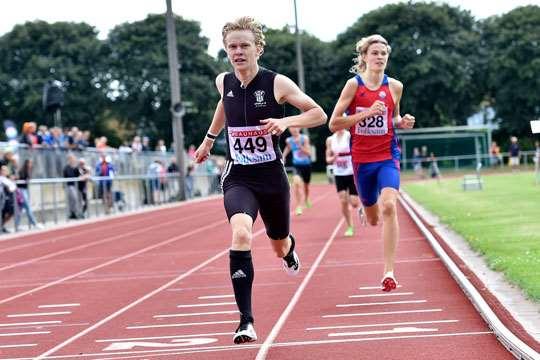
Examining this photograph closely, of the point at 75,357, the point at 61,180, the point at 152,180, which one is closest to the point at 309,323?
the point at 75,357

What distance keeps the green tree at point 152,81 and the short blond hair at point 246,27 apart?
66231 mm

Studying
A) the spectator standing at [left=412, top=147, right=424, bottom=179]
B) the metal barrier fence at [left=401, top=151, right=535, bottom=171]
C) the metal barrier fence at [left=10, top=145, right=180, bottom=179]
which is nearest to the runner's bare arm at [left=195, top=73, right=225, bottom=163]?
the metal barrier fence at [left=10, top=145, right=180, bottom=179]

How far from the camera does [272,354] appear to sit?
7.45m

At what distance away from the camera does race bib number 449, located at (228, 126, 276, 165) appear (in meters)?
7.97

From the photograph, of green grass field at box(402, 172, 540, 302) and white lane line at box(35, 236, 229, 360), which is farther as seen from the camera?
green grass field at box(402, 172, 540, 302)

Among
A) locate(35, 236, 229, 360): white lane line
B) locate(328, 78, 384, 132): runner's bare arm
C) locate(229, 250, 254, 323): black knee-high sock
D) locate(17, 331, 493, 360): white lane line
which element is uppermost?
locate(328, 78, 384, 132): runner's bare arm

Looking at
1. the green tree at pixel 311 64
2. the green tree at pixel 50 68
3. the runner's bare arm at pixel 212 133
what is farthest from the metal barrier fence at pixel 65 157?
the green tree at pixel 311 64

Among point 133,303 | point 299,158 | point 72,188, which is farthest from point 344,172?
point 72,188

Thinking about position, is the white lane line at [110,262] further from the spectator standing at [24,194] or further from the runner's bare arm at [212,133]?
the runner's bare arm at [212,133]

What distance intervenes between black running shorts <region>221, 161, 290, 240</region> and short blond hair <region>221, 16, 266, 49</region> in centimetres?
84

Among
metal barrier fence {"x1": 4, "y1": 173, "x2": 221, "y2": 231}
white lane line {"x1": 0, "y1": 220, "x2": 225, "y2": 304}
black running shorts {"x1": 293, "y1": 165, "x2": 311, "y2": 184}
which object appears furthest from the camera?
metal barrier fence {"x1": 4, "y1": 173, "x2": 221, "y2": 231}

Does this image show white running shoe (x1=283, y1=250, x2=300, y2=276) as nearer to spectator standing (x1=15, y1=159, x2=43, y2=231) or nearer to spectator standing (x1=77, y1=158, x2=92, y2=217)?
spectator standing (x1=15, y1=159, x2=43, y2=231)

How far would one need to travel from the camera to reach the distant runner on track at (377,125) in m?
10.0

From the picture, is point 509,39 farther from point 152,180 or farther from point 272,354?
point 272,354
